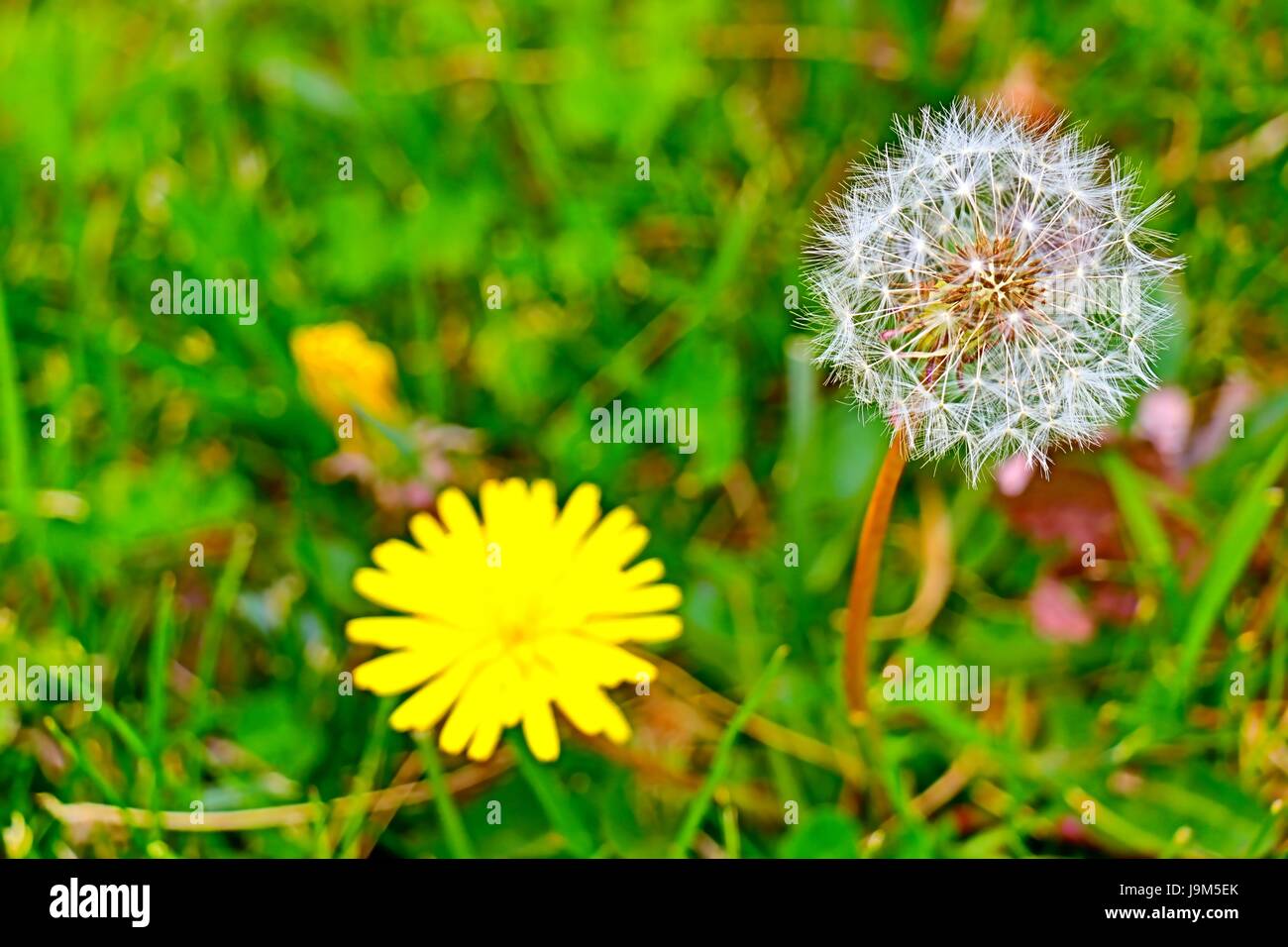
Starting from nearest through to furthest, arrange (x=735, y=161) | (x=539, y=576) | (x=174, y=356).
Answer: (x=539, y=576) < (x=174, y=356) < (x=735, y=161)

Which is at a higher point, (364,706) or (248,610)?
(248,610)

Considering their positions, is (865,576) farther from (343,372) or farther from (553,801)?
(343,372)

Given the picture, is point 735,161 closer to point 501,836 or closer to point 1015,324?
point 1015,324

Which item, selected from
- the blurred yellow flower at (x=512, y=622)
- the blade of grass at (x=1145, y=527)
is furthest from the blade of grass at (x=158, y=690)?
the blade of grass at (x=1145, y=527)

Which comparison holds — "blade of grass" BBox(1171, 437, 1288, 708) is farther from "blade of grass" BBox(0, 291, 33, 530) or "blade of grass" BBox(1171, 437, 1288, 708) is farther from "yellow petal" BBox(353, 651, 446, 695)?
"blade of grass" BBox(0, 291, 33, 530)

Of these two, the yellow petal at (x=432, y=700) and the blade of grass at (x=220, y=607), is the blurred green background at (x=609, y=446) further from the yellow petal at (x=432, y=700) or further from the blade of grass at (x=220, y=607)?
the yellow petal at (x=432, y=700)

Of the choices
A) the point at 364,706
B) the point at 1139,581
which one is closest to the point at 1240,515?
the point at 1139,581
